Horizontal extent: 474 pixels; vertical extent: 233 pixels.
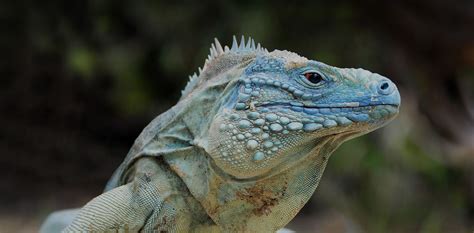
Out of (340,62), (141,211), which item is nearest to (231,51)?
(141,211)

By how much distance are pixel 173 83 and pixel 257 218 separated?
284 inches

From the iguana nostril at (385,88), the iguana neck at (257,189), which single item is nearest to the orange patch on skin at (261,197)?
the iguana neck at (257,189)

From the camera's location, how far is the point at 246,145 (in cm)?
268

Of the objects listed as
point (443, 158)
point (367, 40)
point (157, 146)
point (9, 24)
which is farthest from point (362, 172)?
point (157, 146)

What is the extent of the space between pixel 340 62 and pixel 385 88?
6.43 m

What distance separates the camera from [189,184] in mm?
2953

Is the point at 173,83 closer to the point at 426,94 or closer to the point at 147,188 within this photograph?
the point at 426,94

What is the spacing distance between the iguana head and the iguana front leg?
13.1 inches

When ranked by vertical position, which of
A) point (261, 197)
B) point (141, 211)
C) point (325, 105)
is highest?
point (325, 105)

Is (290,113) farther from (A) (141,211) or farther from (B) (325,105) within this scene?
(A) (141,211)

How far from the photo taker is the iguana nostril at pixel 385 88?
8.75ft

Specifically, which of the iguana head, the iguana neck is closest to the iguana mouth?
the iguana head

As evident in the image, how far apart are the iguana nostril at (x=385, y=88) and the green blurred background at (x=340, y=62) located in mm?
5355

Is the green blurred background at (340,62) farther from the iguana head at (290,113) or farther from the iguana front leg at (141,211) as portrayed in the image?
the iguana front leg at (141,211)
